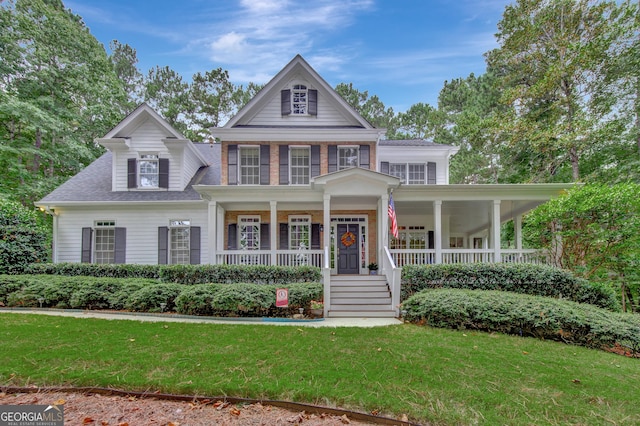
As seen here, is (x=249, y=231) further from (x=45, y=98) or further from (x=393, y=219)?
(x=45, y=98)

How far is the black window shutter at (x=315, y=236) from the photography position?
44.1 ft

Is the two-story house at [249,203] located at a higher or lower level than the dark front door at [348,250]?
higher

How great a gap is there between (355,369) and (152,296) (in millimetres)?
6365

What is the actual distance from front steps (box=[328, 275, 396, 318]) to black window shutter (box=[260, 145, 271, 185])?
5.03 m

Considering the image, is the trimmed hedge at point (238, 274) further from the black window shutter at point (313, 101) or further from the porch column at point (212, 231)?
the black window shutter at point (313, 101)

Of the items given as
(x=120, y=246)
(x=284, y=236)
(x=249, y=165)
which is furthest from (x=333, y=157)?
(x=120, y=246)

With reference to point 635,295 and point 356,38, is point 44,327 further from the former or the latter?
point 635,295

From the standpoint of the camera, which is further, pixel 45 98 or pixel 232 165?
pixel 45 98

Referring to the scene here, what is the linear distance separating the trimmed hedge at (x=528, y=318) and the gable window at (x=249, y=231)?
747cm

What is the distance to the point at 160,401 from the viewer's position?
3895 mm

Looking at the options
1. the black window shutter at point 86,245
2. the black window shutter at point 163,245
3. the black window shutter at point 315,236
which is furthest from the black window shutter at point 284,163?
the black window shutter at point 86,245

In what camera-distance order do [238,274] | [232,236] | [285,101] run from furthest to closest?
[285,101] → [232,236] → [238,274]

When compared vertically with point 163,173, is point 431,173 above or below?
above

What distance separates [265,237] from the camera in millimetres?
13445
